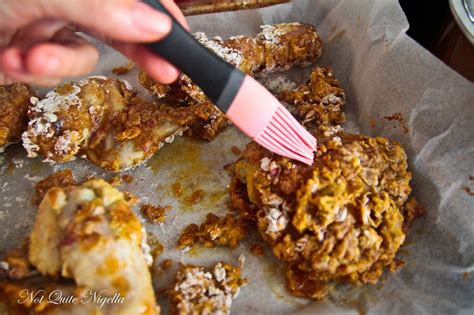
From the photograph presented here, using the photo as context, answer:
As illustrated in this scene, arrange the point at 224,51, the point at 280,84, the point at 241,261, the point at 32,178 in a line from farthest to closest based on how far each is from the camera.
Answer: the point at 280,84, the point at 224,51, the point at 32,178, the point at 241,261

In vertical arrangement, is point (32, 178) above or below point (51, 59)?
below

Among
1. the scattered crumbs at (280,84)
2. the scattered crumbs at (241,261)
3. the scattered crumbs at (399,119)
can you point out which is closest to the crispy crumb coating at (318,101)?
the scattered crumbs at (280,84)

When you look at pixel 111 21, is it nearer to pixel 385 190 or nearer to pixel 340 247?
pixel 340 247

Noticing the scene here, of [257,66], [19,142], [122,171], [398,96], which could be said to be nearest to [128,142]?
[122,171]

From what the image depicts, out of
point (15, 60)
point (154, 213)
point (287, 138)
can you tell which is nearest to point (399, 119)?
point (287, 138)

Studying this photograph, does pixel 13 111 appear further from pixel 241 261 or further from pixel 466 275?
pixel 466 275

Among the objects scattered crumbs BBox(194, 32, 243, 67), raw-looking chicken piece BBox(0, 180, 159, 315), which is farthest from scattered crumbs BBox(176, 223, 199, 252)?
scattered crumbs BBox(194, 32, 243, 67)

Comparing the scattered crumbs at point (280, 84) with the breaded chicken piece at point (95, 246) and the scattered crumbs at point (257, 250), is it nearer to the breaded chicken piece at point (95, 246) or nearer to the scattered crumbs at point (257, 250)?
the scattered crumbs at point (257, 250)
